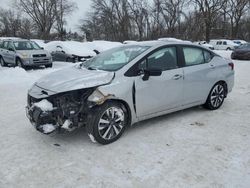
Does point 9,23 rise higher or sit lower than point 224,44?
higher

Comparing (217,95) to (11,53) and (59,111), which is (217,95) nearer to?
(59,111)

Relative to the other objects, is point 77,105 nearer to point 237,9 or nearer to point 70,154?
point 70,154

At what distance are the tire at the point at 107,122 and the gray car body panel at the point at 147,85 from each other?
149 millimetres

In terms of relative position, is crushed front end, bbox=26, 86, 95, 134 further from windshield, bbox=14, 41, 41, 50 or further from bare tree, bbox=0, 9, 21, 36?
bare tree, bbox=0, 9, 21, 36

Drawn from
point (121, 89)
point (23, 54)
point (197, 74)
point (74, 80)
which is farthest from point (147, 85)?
point (23, 54)

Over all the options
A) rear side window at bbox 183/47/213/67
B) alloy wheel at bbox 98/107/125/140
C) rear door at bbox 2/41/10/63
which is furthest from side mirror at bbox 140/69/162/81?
rear door at bbox 2/41/10/63

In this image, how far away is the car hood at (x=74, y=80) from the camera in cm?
411

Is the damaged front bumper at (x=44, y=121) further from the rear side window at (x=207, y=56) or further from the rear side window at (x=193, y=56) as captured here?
the rear side window at (x=207, y=56)

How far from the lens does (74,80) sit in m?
4.25

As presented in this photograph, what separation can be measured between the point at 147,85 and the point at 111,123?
2.93 feet

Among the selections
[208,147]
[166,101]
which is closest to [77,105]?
[166,101]

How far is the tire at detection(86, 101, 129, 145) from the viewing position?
4078 millimetres

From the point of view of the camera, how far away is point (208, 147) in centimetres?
420

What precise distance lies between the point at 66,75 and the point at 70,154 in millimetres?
1311
